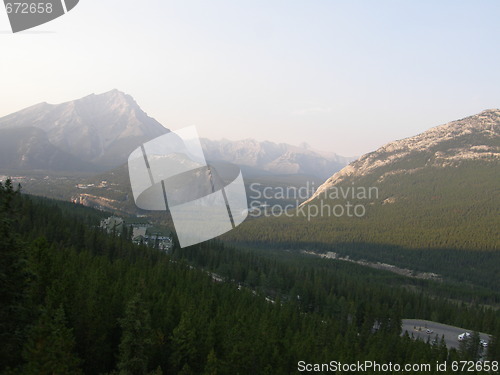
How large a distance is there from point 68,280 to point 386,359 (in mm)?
39517

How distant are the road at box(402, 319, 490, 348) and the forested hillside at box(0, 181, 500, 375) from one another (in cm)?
359

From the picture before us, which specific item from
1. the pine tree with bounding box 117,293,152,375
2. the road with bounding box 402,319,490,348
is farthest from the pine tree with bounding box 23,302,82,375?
the road with bounding box 402,319,490,348

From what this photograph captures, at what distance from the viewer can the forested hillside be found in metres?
24.2

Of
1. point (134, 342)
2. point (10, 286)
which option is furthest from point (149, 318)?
point (10, 286)

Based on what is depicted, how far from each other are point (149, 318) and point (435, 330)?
7412cm

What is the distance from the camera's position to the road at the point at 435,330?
276ft

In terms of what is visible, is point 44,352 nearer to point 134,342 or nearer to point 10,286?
point 10,286

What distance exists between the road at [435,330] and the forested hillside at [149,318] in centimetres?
359

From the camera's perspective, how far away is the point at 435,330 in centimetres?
9056

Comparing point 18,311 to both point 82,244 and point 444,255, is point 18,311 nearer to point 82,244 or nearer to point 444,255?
point 82,244

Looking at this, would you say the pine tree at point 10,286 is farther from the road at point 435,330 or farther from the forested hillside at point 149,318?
the road at point 435,330

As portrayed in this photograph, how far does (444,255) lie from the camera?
18300 centimetres

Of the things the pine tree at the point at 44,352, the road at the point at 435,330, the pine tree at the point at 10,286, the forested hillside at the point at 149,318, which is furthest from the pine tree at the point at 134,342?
the road at the point at 435,330

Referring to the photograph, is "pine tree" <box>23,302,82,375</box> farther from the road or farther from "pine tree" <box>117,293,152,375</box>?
the road
